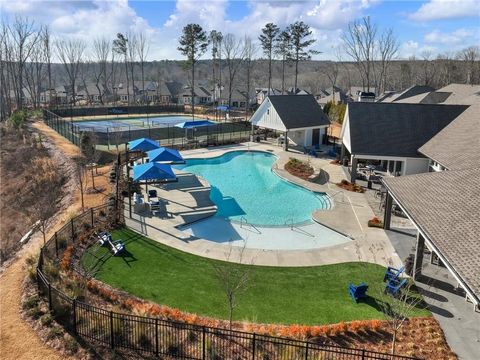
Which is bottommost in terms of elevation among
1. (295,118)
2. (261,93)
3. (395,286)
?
(395,286)

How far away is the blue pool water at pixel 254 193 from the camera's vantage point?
2303cm

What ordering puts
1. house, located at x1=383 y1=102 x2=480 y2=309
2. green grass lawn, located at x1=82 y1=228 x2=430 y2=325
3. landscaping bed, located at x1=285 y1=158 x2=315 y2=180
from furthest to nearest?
landscaping bed, located at x1=285 y1=158 x2=315 y2=180 → green grass lawn, located at x1=82 y1=228 x2=430 y2=325 → house, located at x1=383 y1=102 x2=480 y2=309

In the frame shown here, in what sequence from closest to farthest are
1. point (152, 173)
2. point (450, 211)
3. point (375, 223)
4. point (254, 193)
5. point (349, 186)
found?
point (450, 211), point (375, 223), point (152, 173), point (349, 186), point (254, 193)

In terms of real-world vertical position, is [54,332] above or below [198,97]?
below

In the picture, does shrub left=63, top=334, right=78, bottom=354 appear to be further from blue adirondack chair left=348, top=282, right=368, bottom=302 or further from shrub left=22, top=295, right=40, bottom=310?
blue adirondack chair left=348, top=282, right=368, bottom=302

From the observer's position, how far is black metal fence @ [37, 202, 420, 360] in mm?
10477

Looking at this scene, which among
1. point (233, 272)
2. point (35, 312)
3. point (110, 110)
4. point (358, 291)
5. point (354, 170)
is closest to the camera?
point (35, 312)

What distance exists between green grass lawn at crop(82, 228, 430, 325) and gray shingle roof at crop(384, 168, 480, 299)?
288 cm

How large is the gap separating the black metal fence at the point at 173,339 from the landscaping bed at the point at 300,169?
65.3 ft

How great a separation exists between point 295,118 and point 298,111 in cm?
144

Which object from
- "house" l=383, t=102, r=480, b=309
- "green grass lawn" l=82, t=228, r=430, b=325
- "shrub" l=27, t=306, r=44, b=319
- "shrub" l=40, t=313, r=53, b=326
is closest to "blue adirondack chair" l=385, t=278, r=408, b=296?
"green grass lawn" l=82, t=228, r=430, b=325

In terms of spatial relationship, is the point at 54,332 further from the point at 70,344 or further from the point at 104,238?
the point at 104,238

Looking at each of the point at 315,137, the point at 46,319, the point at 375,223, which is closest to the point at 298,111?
the point at 315,137

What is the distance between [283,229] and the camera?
2078 centimetres
